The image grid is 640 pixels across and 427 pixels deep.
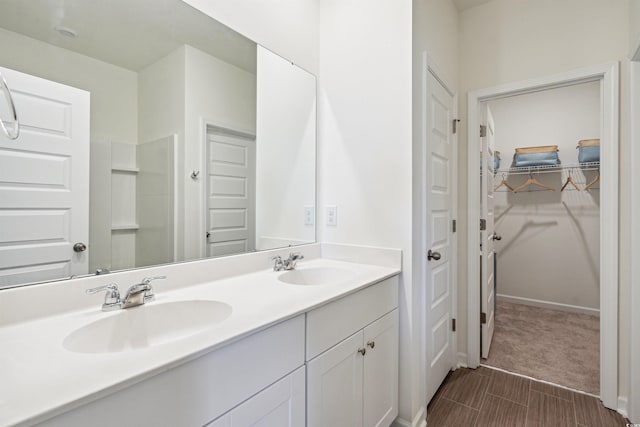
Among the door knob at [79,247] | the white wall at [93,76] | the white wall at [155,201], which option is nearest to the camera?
the white wall at [93,76]

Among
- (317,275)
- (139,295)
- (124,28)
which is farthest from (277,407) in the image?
(124,28)

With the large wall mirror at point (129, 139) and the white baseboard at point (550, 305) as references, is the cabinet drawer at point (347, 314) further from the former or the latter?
the white baseboard at point (550, 305)

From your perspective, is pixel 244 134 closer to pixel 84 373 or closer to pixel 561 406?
pixel 84 373

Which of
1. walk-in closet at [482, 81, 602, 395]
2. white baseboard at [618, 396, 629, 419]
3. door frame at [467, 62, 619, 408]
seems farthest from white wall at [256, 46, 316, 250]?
walk-in closet at [482, 81, 602, 395]

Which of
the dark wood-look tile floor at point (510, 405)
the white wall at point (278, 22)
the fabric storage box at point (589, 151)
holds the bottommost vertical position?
the dark wood-look tile floor at point (510, 405)

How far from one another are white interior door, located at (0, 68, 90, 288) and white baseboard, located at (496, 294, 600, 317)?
14.0 feet

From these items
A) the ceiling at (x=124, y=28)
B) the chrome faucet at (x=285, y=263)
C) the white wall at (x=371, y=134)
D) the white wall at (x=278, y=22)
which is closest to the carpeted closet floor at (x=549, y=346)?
the white wall at (x=371, y=134)

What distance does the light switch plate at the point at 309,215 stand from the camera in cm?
192

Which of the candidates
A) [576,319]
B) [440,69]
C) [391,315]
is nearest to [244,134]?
[391,315]

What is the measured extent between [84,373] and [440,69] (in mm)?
2220

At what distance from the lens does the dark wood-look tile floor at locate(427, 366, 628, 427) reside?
1.70 meters

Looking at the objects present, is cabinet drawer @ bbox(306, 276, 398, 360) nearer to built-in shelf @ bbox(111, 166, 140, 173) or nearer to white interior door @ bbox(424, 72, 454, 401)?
white interior door @ bbox(424, 72, 454, 401)

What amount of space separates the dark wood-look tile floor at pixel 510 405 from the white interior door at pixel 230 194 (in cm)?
150

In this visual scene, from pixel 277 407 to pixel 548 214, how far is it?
3854 millimetres
